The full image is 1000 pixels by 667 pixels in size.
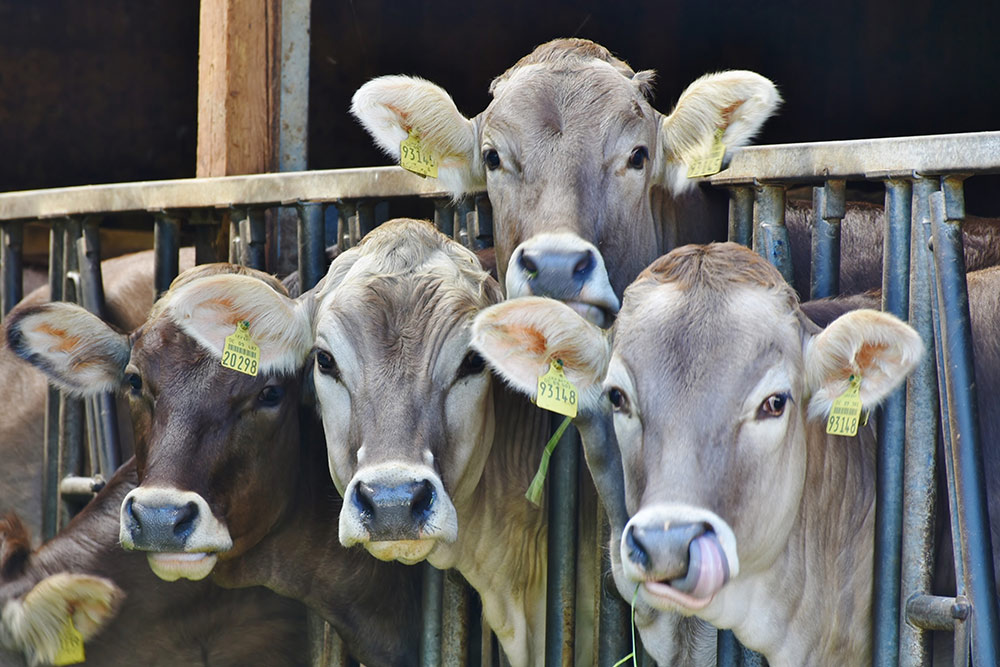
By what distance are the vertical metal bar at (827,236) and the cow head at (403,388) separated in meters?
0.99

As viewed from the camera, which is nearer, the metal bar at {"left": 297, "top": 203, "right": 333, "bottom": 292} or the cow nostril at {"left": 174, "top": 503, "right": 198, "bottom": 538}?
the cow nostril at {"left": 174, "top": 503, "right": 198, "bottom": 538}

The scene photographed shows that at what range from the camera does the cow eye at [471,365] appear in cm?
370

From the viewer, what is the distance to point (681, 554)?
2.77 meters

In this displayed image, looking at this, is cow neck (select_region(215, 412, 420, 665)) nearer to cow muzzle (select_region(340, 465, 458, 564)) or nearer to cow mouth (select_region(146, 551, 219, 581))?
cow mouth (select_region(146, 551, 219, 581))

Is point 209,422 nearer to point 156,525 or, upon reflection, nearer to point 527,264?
point 156,525

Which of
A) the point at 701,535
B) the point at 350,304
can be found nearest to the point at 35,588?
the point at 350,304

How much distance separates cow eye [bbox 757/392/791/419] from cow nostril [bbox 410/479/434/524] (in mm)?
902

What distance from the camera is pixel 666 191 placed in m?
4.33

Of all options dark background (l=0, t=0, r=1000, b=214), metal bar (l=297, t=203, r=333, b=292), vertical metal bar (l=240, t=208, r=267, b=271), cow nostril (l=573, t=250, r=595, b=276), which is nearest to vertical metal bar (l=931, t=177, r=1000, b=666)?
cow nostril (l=573, t=250, r=595, b=276)

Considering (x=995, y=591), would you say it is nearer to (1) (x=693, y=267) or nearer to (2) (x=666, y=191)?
(1) (x=693, y=267)

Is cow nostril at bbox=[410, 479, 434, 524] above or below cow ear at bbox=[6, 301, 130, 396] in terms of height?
below

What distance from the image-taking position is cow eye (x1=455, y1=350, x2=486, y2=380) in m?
3.70

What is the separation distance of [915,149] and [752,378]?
84 cm

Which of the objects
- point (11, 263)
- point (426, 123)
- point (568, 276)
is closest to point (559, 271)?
point (568, 276)
